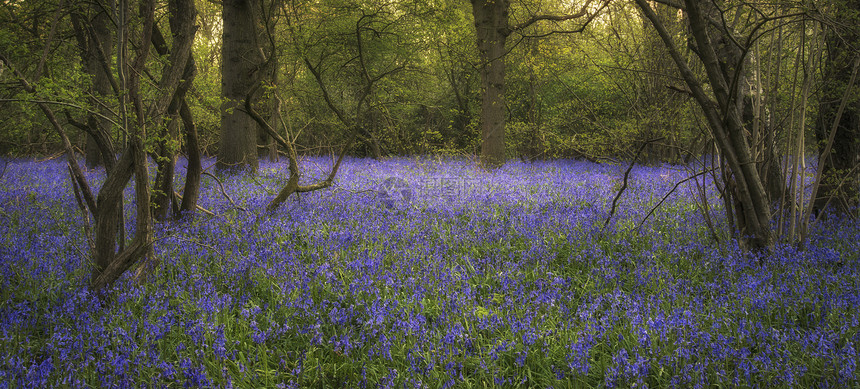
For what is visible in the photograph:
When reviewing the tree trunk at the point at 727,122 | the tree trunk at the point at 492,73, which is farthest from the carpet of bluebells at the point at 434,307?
the tree trunk at the point at 492,73

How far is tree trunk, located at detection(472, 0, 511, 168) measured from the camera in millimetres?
12609

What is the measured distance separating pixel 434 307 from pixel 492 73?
34.8 feet

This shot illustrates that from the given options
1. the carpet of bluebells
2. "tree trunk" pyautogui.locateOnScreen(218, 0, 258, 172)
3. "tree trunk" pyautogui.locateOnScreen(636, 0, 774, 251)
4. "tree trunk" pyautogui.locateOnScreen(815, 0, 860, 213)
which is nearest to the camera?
the carpet of bluebells

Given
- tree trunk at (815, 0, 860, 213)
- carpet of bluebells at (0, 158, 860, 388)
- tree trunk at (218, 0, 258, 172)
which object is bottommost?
carpet of bluebells at (0, 158, 860, 388)

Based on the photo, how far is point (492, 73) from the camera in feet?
42.6

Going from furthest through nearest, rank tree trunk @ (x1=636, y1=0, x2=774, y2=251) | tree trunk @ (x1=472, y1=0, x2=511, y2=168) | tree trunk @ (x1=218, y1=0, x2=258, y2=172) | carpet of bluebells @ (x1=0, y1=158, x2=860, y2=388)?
1. tree trunk @ (x1=472, y1=0, x2=511, y2=168)
2. tree trunk @ (x1=218, y1=0, x2=258, y2=172)
3. tree trunk @ (x1=636, y1=0, x2=774, y2=251)
4. carpet of bluebells @ (x1=0, y1=158, x2=860, y2=388)

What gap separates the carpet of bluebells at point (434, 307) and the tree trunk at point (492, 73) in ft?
24.1

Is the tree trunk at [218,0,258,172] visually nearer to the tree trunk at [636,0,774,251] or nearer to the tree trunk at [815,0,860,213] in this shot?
the tree trunk at [636,0,774,251]

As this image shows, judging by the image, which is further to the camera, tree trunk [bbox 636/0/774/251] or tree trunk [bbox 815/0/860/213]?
tree trunk [bbox 815/0/860/213]

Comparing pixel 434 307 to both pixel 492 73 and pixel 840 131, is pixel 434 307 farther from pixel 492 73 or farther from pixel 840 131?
pixel 492 73

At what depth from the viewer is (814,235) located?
197 inches

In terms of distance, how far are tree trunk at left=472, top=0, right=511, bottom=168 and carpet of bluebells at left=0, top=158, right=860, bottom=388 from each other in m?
7.36

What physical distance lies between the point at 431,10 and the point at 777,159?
334 inches

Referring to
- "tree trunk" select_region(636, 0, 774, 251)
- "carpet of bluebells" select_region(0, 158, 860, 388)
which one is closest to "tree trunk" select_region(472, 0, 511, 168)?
"carpet of bluebells" select_region(0, 158, 860, 388)
